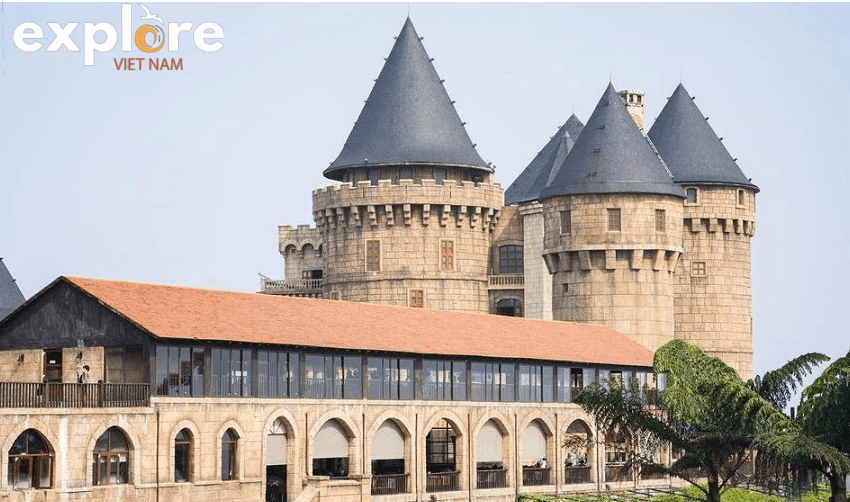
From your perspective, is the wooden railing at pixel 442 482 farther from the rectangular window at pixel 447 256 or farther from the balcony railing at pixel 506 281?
the balcony railing at pixel 506 281

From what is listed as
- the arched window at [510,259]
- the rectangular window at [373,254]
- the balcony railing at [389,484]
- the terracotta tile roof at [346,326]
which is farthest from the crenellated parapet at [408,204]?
the balcony railing at [389,484]

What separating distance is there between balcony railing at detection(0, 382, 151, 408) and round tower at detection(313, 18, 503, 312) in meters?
34.7

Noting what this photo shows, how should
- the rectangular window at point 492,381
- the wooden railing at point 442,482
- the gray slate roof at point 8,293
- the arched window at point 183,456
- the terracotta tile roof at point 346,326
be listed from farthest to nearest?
the gray slate roof at point 8,293 < the rectangular window at point 492,381 < the wooden railing at point 442,482 < the terracotta tile roof at point 346,326 < the arched window at point 183,456

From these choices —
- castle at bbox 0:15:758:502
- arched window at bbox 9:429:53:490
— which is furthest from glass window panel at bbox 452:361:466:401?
arched window at bbox 9:429:53:490

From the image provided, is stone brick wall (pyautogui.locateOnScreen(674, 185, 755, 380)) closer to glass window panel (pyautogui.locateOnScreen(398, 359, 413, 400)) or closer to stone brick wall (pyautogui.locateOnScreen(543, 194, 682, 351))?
stone brick wall (pyautogui.locateOnScreen(543, 194, 682, 351))

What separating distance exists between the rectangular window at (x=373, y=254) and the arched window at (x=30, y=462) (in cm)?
3953

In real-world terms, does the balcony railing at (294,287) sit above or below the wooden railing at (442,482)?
above

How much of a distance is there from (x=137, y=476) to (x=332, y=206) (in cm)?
3847

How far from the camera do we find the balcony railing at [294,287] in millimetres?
94688

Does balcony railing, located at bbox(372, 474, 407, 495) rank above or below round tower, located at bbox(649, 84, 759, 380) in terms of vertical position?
below

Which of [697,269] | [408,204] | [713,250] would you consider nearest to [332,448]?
[408,204]

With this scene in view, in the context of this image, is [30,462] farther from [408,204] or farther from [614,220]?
[614,220]

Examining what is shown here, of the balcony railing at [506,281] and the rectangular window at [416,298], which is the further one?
the balcony railing at [506,281]

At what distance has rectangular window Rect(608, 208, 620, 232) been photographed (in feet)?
273
